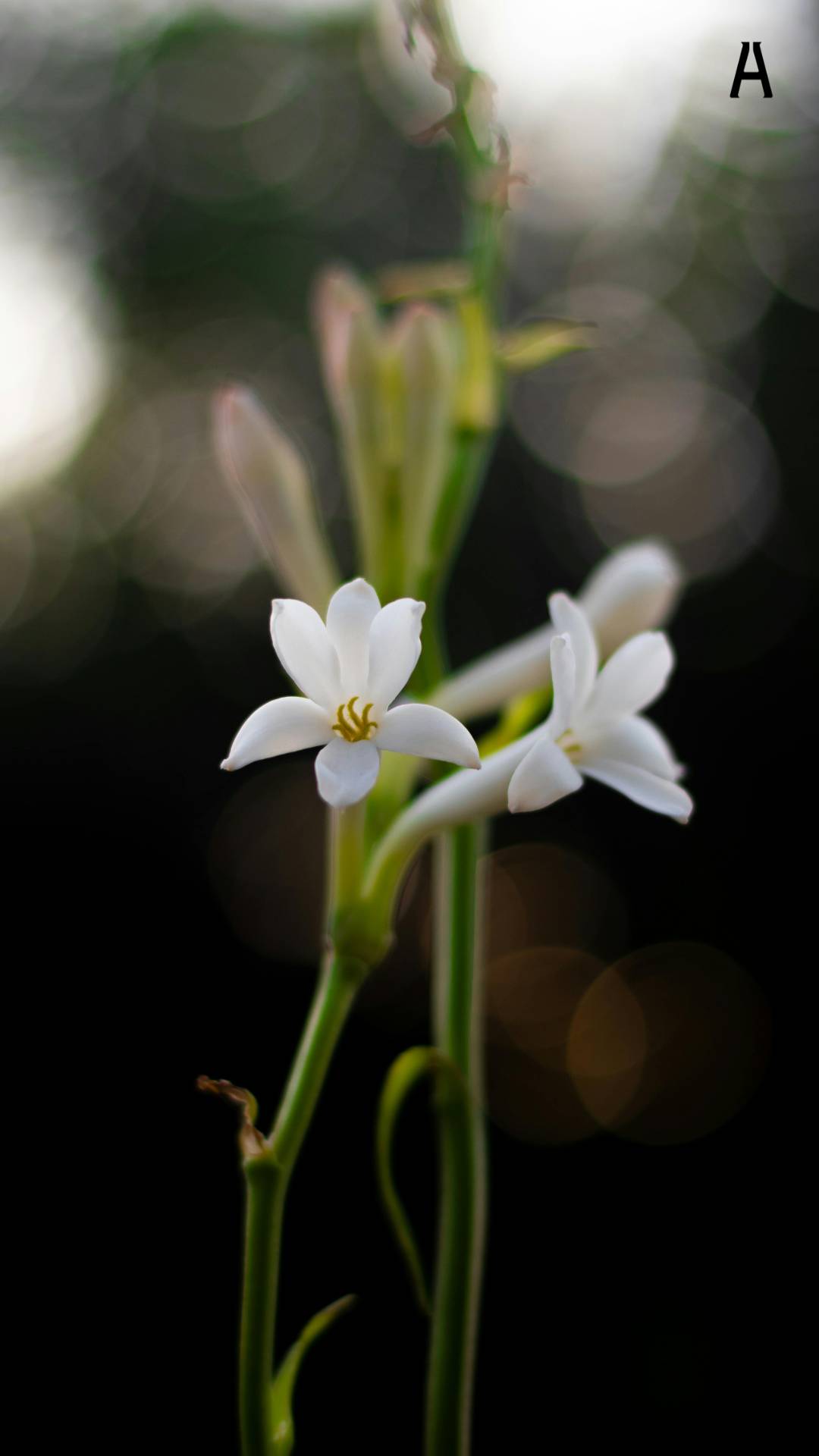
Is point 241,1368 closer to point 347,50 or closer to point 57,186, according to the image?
point 57,186

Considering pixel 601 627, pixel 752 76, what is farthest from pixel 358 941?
pixel 752 76

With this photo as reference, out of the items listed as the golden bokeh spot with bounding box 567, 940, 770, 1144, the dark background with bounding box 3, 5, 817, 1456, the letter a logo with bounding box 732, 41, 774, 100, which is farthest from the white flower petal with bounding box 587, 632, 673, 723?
the golden bokeh spot with bounding box 567, 940, 770, 1144

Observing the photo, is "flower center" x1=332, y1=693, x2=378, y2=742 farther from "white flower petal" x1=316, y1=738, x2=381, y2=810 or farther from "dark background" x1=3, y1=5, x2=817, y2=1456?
"dark background" x1=3, y1=5, x2=817, y2=1456

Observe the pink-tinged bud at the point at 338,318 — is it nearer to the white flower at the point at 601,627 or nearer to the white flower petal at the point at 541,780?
the white flower at the point at 601,627

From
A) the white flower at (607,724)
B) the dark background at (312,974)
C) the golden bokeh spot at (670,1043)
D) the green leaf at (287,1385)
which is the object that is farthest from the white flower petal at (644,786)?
the golden bokeh spot at (670,1043)

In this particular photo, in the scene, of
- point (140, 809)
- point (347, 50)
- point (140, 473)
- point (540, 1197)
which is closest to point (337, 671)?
point (540, 1197)
